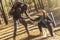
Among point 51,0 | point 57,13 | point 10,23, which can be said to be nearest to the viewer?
point 10,23

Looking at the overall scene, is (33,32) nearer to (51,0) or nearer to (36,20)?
(36,20)

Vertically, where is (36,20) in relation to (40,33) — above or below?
above

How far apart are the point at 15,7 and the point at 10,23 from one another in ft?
9.04

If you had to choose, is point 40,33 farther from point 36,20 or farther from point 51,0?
point 51,0

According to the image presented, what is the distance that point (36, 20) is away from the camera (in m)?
8.47

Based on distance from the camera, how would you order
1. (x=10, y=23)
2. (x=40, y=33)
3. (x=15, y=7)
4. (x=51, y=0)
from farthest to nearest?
(x=51, y=0)
(x=10, y=23)
(x=40, y=33)
(x=15, y=7)

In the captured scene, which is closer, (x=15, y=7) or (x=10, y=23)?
(x=15, y=7)

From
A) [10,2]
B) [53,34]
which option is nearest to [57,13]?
[10,2]

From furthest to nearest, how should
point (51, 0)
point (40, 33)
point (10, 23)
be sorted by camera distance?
1. point (51, 0)
2. point (10, 23)
3. point (40, 33)

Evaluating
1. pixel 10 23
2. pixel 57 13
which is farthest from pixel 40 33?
pixel 57 13

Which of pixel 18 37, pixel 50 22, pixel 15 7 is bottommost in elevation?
pixel 18 37

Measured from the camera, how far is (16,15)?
827 centimetres

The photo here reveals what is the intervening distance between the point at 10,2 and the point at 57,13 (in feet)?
8.15

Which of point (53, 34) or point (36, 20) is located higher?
point (36, 20)
